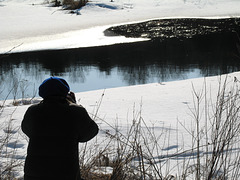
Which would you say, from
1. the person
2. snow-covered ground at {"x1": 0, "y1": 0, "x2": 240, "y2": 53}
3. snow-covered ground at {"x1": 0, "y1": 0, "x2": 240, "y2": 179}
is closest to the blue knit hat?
the person

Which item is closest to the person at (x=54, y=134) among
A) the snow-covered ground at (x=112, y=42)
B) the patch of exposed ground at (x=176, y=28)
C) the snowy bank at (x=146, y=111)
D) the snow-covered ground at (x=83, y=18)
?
the snow-covered ground at (x=112, y=42)

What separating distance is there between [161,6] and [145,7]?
1.11 metres

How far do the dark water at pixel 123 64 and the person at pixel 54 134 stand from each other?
731 cm

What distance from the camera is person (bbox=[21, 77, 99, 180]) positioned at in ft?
6.23

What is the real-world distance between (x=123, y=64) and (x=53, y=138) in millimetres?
10542

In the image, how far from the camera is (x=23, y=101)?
6766 millimetres

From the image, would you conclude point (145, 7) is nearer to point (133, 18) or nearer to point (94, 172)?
point (133, 18)

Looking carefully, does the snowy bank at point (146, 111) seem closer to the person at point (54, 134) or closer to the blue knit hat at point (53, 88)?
the person at point (54, 134)

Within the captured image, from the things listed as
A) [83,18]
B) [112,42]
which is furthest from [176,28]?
[83,18]

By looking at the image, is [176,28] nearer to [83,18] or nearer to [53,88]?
[83,18]

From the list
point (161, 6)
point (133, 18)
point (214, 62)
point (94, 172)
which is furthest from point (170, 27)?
point (94, 172)

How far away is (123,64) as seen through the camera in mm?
12375

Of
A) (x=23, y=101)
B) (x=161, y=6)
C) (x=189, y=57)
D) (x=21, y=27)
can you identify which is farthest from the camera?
(x=161, y=6)

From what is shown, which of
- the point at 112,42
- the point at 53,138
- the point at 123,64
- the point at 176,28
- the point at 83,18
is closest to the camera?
the point at 53,138
